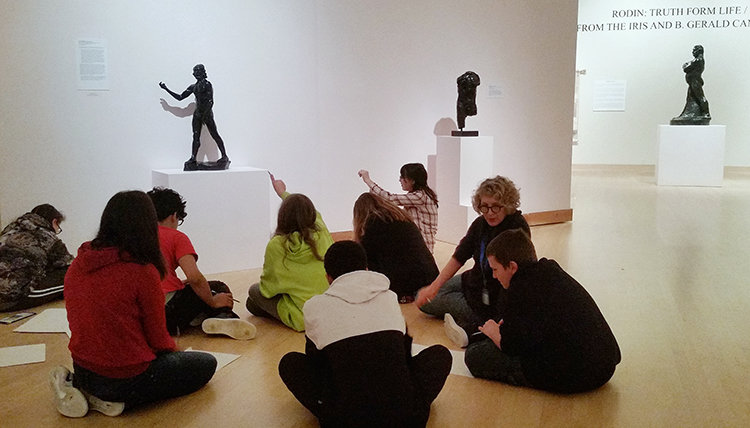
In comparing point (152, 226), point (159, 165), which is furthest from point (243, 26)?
point (152, 226)

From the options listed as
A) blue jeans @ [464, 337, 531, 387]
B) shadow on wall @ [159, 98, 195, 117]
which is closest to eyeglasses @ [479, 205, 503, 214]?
blue jeans @ [464, 337, 531, 387]

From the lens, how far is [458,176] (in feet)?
23.1

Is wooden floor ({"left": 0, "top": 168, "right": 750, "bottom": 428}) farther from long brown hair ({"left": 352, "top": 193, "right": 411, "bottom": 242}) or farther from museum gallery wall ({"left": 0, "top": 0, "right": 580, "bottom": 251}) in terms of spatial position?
museum gallery wall ({"left": 0, "top": 0, "right": 580, "bottom": 251})

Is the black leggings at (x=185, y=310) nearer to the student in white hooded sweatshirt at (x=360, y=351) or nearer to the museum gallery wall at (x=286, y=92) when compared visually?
the student in white hooded sweatshirt at (x=360, y=351)

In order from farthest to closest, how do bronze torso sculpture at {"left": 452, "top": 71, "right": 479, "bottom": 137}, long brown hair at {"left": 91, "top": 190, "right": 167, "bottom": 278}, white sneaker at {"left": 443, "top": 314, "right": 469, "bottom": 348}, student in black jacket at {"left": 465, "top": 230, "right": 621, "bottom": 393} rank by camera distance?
bronze torso sculpture at {"left": 452, "top": 71, "right": 479, "bottom": 137} → white sneaker at {"left": 443, "top": 314, "right": 469, "bottom": 348} → student in black jacket at {"left": 465, "top": 230, "right": 621, "bottom": 393} → long brown hair at {"left": 91, "top": 190, "right": 167, "bottom": 278}

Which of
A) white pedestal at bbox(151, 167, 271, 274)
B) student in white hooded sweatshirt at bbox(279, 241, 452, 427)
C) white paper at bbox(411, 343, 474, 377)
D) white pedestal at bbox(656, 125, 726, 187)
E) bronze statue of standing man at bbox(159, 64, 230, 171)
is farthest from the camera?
white pedestal at bbox(656, 125, 726, 187)

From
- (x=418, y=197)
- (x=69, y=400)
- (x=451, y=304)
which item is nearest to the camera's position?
(x=69, y=400)

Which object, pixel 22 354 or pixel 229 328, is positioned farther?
pixel 229 328

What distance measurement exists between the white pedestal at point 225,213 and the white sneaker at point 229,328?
175 cm

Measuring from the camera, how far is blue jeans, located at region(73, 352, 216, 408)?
10.00 feet

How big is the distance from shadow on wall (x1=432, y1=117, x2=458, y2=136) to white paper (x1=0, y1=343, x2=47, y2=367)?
4755 millimetres

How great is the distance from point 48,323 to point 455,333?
8.65ft

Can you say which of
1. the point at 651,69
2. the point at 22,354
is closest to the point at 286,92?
the point at 22,354

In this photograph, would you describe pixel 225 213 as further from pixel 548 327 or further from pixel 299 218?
pixel 548 327
